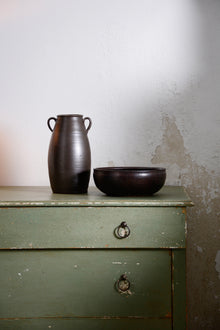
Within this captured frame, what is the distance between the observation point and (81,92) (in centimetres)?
214

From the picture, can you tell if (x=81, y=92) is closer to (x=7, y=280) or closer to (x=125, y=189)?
(x=125, y=189)

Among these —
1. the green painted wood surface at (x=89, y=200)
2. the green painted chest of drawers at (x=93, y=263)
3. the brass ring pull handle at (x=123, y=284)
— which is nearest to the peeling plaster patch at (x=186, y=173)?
the green painted wood surface at (x=89, y=200)

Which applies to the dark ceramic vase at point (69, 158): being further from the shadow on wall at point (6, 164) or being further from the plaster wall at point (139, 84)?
the shadow on wall at point (6, 164)

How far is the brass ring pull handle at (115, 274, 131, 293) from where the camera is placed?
1.55 metres

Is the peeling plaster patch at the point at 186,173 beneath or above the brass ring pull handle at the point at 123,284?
above

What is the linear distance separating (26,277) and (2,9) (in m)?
1.42

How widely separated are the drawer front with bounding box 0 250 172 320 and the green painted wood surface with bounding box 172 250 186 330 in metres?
0.02

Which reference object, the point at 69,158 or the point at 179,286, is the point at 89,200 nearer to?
the point at 69,158

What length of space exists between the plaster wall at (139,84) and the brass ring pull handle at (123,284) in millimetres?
666

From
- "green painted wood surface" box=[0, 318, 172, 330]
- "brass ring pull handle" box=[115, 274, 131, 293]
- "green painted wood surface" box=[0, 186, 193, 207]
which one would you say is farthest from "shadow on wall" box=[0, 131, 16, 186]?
"brass ring pull handle" box=[115, 274, 131, 293]

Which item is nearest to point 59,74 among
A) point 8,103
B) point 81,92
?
point 81,92

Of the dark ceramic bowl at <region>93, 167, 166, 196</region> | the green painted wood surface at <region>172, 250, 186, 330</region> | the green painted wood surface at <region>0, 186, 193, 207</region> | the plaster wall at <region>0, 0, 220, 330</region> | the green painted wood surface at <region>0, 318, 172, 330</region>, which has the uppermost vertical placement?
the plaster wall at <region>0, 0, 220, 330</region>

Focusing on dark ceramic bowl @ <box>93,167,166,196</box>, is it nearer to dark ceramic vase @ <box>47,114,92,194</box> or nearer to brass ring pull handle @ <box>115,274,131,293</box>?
dark ceramic vase @ <box>47,114,92,194</box>

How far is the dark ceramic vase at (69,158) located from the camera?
5.79 feet
